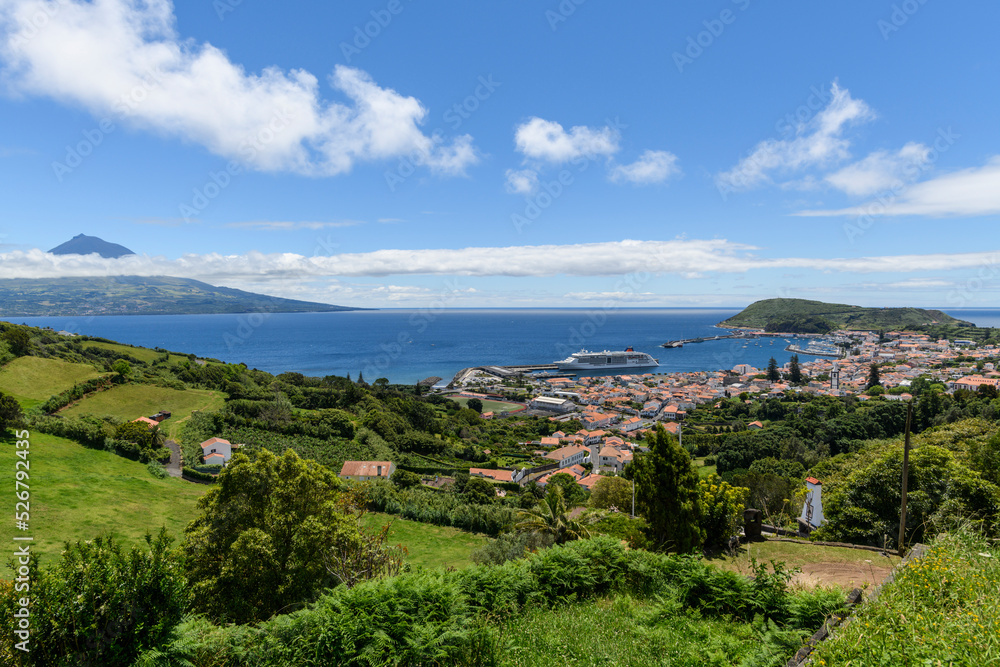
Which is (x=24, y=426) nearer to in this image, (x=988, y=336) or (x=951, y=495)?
(x=951, y=495)

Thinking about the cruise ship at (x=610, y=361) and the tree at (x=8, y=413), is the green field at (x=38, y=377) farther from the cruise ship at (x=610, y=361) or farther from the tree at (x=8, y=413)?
the cruise ship at (x=610, y=361)

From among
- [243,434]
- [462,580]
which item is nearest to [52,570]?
[462,580]

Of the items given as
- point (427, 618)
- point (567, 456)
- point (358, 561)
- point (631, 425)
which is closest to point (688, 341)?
point (631, 425)

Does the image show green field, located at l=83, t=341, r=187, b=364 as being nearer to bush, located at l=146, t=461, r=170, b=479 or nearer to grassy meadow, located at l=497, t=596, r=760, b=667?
bush, located at l=146, t=461, r=170, b=479

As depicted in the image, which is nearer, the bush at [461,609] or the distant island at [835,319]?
the bush at [461,609]

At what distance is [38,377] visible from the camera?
2870cm

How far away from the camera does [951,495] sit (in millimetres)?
9594

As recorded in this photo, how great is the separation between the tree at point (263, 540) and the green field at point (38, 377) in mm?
25677

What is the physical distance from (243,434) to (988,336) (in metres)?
142

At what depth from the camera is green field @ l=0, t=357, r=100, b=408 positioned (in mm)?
25969

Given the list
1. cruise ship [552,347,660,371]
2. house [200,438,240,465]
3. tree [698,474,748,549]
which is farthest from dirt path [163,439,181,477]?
cruise ship [552,347,660,371]

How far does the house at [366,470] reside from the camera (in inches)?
891

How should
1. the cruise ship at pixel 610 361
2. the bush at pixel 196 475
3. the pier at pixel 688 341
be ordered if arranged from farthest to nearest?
the pier at pixel 688 341
the cruise ship at pixel 610 361
the bush at pixel 196 475

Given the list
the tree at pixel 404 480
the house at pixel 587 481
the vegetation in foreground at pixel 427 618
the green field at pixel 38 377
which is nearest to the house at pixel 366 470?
the tree at pixel 404 480
